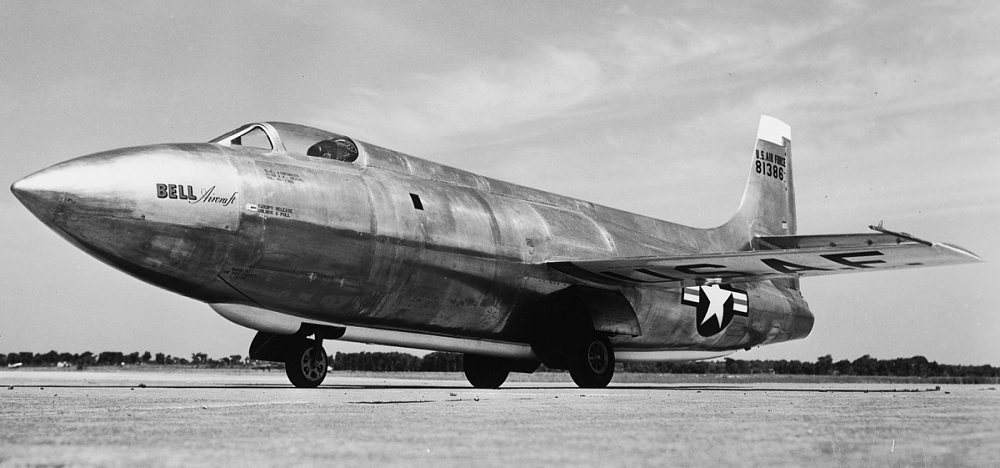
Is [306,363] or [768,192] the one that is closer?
[306,363]

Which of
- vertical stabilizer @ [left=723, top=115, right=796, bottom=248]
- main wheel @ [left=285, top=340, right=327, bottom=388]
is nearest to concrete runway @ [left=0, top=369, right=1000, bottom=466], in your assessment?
main wheel @ [left=285, top=340, right=327, bottom=388]

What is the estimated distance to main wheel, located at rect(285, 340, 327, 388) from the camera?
34.7 feet

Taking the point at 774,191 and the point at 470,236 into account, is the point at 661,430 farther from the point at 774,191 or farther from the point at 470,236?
the point at 774,191

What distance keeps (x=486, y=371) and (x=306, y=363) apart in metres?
3.68

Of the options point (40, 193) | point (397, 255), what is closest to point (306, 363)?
point (397, 255)

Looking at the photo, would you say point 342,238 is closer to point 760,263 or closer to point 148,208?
point 148,208

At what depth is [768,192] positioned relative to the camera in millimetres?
19688

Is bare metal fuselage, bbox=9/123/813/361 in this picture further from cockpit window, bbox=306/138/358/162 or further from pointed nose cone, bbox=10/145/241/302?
cockpit window, bbox=306/138/358/162

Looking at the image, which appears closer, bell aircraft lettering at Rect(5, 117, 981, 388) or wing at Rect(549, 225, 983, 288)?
bell aircraft lettering at Rect(5, 117, 981, 388)

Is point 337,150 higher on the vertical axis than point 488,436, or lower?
higher

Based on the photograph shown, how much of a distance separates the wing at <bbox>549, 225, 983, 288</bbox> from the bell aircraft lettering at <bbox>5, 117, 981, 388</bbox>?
0.11 feet

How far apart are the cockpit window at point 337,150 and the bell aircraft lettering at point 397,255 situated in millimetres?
18

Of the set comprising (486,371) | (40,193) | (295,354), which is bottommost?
(486,371)

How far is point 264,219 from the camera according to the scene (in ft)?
30.6
